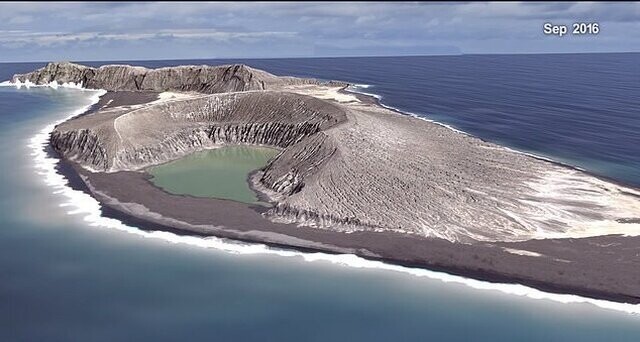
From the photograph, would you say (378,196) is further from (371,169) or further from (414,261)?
(414,261)

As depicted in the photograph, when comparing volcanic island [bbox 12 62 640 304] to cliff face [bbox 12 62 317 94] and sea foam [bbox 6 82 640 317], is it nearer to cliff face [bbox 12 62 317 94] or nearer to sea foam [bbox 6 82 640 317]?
sea foam [bbox 6 82 640 317]

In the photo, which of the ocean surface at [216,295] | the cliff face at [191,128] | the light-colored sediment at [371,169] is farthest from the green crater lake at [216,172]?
the ocean surface at [216,295]

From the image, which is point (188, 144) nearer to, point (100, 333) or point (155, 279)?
point (155, 279)

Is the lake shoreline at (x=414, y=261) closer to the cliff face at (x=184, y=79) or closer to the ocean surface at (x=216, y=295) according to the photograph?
the ocean surface at (x=216, y=295)

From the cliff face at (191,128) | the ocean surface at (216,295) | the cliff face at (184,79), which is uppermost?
the cliff face at (184,79)

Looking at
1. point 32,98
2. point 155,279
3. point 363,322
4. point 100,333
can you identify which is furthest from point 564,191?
point 32,98
